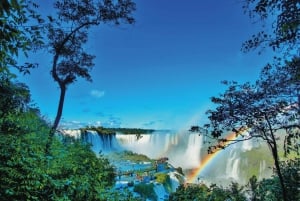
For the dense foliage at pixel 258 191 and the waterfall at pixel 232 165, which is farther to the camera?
the waterfall at pixel 232 165

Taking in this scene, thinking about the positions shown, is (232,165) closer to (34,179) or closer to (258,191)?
(258,191)

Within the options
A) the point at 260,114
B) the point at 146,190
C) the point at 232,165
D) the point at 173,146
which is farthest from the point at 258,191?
the point at 173,146

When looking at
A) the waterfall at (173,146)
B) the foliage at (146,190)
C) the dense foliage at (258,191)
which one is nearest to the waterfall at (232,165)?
the waterfall at (173,146)

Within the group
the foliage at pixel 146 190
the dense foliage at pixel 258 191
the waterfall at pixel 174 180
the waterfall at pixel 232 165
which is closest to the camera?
the dense foliage at pixel 258 191

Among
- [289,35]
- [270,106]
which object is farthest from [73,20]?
[289,35]

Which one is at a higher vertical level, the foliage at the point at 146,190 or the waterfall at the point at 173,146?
the waterfall at the point at 173,146

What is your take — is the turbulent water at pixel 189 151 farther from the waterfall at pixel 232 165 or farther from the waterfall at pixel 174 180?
the waterfall at pixel 174 180

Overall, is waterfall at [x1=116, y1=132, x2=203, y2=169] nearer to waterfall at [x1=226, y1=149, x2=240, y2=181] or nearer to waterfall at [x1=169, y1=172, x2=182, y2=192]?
waterfall at [x1=226, y1=149, x2=240, y2=181]

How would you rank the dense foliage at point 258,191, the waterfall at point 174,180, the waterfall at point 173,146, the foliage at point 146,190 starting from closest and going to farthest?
the dense foliage at point 258,191 < the foliage at point 146,190 < the waterfall at point 174,180 < the waterfall at point 173,146

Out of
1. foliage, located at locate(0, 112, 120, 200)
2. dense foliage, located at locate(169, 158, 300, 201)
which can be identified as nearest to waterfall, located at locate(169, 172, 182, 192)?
dense foliage, located at locate(169, 158, 300, 201)
